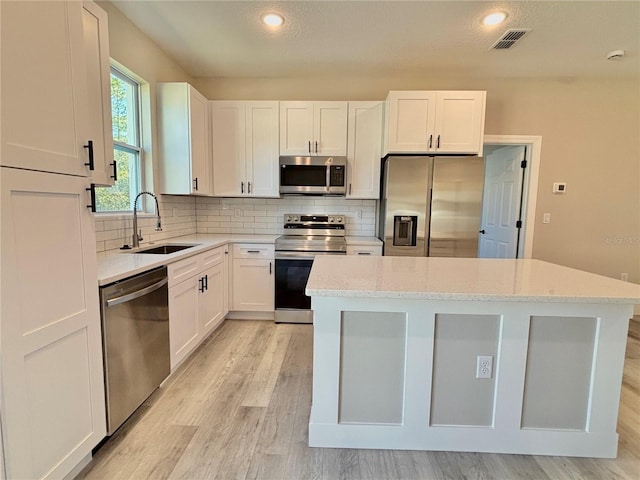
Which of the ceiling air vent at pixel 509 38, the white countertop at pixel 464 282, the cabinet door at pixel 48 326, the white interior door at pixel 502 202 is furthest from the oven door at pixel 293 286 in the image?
the ceiling air vent at pixel 509 38

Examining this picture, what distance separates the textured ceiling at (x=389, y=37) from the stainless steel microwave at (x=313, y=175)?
1005 mm

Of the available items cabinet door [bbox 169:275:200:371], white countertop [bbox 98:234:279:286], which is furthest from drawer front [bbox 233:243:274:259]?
cabinet door [bbox 169:275:200:371]

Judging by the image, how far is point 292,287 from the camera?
3260 mm

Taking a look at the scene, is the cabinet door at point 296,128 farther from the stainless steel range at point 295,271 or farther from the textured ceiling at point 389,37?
the stainless steel range at point 295,271

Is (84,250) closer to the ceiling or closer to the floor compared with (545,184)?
closer to the floor

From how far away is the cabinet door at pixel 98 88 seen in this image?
1508mm

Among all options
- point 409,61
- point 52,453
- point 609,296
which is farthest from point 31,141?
point 409,61

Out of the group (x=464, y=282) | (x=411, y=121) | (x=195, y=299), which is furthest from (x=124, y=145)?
(x=464, y=282)

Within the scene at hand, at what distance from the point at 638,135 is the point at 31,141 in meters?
5.29

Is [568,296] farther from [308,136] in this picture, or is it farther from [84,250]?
[308,136]

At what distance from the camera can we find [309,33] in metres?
2.66

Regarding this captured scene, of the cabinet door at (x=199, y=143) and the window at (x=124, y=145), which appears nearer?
the window at (x=124, y=145)

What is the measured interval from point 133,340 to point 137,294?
0.84 ft

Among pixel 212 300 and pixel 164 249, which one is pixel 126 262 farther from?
pixel 212 300
